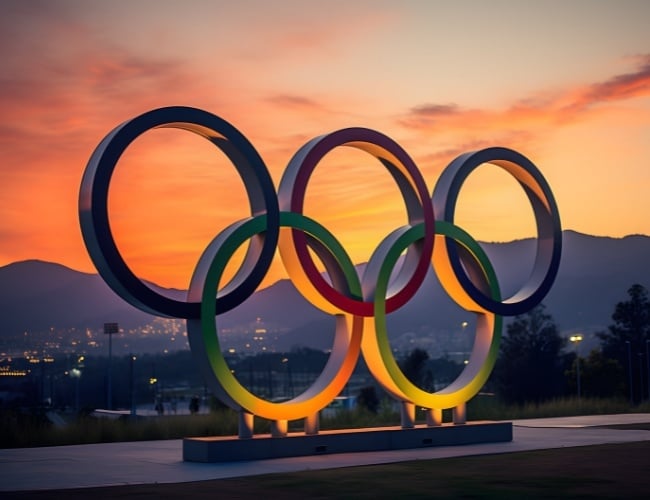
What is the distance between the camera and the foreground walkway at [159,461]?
1648 centimetres

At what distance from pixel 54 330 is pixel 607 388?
3909 inches

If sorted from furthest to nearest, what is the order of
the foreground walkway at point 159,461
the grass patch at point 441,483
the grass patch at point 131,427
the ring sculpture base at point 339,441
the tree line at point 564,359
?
the tree line at point 564,359, the grass patch at point 131,427, the ring sculpture base at point 339,441, the foreground walkway at point 159,461, the grass patch at point 441,483

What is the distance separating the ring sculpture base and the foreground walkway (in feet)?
1.13

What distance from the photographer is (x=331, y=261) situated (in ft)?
70.8

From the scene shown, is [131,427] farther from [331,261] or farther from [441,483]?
[441,483]

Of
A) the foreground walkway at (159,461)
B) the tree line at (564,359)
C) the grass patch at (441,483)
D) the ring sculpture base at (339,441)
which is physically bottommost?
the grass patch at (441,483)

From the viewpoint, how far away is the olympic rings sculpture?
18500mm

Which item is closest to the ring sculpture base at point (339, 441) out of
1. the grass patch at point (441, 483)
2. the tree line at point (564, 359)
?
the grass patch at point (441, 483)

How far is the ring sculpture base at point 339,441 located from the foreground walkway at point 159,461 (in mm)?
346

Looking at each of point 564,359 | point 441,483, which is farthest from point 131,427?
point 564,359

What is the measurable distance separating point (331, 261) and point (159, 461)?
208 inches

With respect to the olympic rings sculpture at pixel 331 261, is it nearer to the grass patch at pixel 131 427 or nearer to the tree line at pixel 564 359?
the grass patch at pixel 131 427

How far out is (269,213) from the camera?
20078 mm

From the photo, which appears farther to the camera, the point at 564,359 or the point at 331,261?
the point at 564,359
